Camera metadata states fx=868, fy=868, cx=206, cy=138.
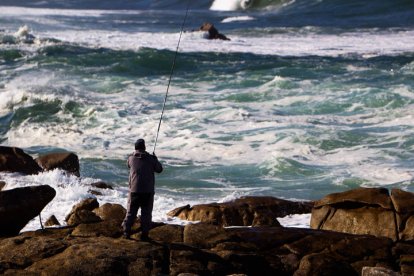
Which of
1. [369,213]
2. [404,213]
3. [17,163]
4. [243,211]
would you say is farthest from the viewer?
[17,163]

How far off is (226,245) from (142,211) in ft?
2.64

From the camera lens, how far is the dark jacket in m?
7.63

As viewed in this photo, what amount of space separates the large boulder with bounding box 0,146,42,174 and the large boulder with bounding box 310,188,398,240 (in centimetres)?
504

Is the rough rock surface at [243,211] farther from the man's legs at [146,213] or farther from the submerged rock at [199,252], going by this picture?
the man's legs at [146,213]

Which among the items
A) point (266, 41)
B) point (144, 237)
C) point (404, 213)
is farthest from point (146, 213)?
point (266, 41)

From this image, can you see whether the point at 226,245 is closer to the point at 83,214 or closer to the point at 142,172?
the point at 142,172

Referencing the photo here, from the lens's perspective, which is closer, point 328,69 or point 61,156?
point 61,156

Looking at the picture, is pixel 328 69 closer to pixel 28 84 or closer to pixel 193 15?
pixel 28 84

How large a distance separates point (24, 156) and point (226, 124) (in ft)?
19.7

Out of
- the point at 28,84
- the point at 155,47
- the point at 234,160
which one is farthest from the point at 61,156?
the point at 155,47

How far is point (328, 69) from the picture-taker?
24828 millimetres

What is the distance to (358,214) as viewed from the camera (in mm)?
8836

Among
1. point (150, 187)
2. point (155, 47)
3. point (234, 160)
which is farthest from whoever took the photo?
point (155, 47)

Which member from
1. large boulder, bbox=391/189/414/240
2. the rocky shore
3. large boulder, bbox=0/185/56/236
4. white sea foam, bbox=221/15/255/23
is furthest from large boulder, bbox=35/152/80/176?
white sea foam, bbox=221/15/255/23
